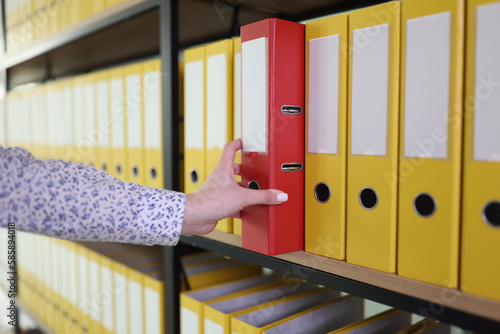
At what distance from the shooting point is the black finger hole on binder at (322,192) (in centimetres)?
64

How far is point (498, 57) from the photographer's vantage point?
0.45 m

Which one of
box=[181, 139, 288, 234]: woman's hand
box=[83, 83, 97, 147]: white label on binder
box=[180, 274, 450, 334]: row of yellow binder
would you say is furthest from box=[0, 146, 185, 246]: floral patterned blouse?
box=[83, 83, 97, 147]: white label on binder

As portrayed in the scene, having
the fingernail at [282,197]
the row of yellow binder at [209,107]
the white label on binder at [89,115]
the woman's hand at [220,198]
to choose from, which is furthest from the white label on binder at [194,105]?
the white label on binder at [89,115]

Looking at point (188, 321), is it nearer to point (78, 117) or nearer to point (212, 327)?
point (212, 327)

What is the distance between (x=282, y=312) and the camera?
839 mm

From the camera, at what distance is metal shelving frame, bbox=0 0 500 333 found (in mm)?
514

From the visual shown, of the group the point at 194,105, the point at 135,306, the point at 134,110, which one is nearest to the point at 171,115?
the point at 194,105

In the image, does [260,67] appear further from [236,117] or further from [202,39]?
[202,39]

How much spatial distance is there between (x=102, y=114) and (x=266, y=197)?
29.5 inches

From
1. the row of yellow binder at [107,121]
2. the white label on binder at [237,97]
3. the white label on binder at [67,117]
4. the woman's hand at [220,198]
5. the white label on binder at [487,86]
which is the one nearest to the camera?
the white label on binder at [487,86]

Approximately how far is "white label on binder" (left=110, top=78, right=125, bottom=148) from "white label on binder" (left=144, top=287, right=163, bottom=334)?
1.31 feet

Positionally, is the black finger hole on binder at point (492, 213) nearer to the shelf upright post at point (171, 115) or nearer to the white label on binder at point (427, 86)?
the white label on binder at point (427, 86)

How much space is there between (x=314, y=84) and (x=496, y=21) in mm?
264

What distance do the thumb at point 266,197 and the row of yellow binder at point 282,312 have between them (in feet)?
0.78
